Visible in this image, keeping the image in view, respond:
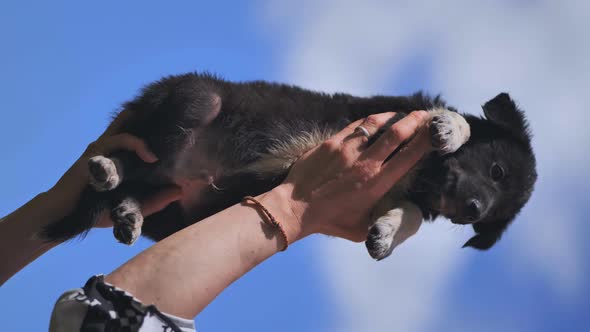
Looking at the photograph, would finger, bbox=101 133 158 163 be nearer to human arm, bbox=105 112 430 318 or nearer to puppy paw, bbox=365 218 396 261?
human arm, bbox=105 112 430 318

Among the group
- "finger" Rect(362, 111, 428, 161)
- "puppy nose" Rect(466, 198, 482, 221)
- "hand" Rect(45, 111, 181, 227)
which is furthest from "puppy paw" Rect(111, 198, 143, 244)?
"puppy nose" Rect(466, 198, 482, 221)

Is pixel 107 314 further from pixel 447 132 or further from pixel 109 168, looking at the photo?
pixel 447 132

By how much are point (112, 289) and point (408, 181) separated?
215 centimetres

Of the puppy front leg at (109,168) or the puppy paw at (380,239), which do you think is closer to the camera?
the puppy paw at (380,239)

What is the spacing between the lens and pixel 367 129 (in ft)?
9.98

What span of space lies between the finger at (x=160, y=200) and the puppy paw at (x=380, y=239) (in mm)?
1258

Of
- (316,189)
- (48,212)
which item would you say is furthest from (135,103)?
(316,189)

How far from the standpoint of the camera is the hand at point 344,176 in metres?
2.73

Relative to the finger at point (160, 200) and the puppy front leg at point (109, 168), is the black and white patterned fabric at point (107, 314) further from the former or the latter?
the finger at point (160, 200)

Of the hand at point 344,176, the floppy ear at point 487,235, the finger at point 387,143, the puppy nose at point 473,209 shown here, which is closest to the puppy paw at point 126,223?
the hand at point 344,176

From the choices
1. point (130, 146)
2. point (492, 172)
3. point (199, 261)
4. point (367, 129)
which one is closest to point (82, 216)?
point (130, 146)

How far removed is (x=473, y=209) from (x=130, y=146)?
2.00 meters

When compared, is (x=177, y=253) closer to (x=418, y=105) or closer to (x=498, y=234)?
(x=418, y=105)

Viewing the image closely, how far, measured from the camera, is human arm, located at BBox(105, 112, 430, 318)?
6.31 feet
